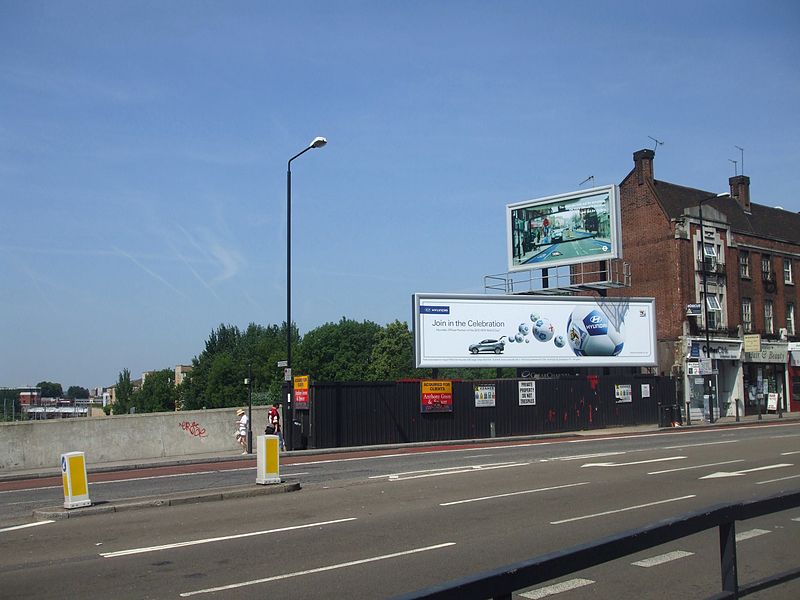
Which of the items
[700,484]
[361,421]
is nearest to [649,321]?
[361,421]

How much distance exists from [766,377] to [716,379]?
5607 mm

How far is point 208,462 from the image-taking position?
26.2 metres

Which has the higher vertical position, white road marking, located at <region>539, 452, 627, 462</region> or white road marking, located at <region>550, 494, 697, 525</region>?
white road marking, located at <region>550, 494, 697, 525</region>

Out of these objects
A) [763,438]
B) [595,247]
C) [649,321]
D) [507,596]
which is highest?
[595,247]

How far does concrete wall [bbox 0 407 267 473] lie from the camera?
26.7 metres

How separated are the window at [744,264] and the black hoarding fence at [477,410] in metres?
15.2

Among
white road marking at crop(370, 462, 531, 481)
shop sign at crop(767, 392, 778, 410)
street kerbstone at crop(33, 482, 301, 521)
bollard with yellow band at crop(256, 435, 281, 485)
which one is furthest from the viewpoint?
shop sign at crop(767, 392, 778, 410)

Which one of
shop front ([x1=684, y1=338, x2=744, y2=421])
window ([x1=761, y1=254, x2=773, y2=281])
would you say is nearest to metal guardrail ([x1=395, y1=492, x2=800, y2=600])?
shop front ([x1=684, y1=338, x2=744, y2=421])

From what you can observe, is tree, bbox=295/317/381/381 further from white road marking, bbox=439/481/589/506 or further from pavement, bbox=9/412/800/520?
white road marking, bbox=439/481/589/506

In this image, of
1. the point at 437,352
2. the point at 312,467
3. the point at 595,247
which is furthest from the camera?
the point at 595,247

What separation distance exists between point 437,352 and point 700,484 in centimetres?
2250

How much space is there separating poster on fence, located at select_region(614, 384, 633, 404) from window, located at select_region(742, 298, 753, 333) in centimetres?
1668

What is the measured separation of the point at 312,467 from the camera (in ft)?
74.7

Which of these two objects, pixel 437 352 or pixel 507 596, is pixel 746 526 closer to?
pixel 507 596
